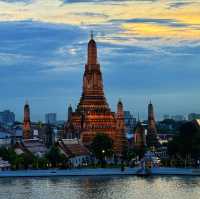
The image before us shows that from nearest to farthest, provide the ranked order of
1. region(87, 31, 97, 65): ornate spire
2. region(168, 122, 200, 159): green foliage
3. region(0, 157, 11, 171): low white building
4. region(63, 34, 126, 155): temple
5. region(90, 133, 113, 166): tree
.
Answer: region(0, 157, 11, 171): low white building
region(168, 122, 200, 159): green foliage
region(90, 133, 113, 166): tree
region(63, 34, 126, 155): temple
region(87, 31, 97, 65): ornate spire

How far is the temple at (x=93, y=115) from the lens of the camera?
106m

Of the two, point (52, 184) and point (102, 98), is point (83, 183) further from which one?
point (102, 98)

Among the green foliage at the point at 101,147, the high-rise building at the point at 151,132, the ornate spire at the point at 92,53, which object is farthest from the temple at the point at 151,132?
the green foliage at the point at 101,147

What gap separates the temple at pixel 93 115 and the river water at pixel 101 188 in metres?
32.4

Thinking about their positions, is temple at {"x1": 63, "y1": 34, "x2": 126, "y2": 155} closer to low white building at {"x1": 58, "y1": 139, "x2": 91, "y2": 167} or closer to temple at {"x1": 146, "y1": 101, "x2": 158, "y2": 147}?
low white building at {"x1": 58, "y1": 139, "x2": 91, "y2": 167}

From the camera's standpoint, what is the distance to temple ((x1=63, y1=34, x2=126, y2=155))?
106 metres

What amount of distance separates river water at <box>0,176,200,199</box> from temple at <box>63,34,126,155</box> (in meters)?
32.4

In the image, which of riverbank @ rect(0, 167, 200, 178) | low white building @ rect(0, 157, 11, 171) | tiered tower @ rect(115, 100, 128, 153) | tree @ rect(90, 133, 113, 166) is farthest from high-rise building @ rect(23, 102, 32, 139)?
riverbank @ rect(0, 167, 200, 178)

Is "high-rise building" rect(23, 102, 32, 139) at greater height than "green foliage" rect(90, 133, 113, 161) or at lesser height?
greater

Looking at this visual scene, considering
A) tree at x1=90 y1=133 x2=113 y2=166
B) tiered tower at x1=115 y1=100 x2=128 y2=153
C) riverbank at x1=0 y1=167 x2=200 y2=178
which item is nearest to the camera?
riverbank at x1=0 y1=167 x2=200 y2=178

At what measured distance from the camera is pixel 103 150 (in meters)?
90.4

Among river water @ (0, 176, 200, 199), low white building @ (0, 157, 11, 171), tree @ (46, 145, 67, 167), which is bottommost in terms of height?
river water @ (0, 176, 200, 199)

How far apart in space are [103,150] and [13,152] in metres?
9.67

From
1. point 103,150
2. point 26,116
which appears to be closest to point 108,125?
point 26,116
